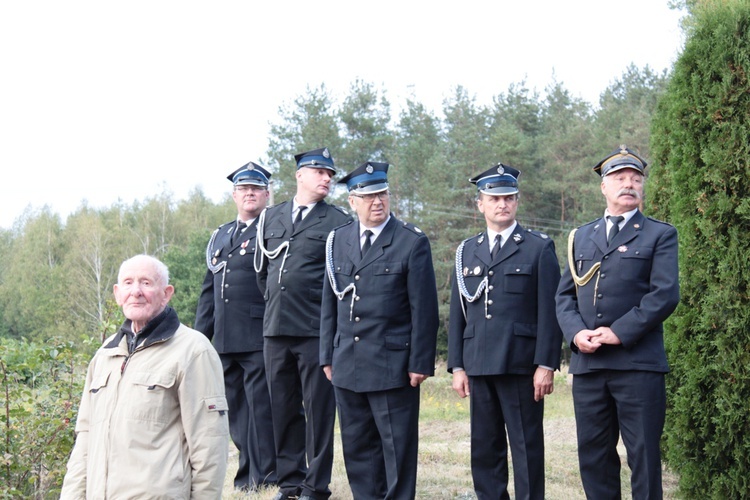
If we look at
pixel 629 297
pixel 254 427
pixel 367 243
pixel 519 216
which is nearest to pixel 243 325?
pixel 254 427

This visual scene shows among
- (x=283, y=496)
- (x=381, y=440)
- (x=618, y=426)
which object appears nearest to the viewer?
(x=618, y=426)

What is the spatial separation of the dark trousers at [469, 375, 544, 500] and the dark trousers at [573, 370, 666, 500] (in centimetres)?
32

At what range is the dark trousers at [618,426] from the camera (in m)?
4.79

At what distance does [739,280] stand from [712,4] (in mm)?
1857

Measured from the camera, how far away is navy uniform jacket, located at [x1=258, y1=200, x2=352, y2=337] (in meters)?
6.03

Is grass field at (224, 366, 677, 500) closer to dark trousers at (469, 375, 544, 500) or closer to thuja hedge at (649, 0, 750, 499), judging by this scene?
dark trousers at (469, 375, 544, 500)

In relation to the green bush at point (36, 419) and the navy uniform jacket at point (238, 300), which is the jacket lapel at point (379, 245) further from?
the green bush at point (36, 419)

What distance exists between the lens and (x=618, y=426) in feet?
16.6

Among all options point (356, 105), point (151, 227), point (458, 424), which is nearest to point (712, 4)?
point (458, 424)

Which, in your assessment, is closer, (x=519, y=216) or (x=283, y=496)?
(x=283, y=496)

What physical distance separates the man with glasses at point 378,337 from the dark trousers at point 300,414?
0.31 metres

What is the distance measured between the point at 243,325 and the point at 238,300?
0.64 feet

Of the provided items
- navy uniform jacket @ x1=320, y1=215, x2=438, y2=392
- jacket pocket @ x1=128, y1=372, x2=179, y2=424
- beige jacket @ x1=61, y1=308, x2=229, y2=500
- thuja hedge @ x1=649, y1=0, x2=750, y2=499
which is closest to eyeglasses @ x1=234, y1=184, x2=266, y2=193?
navy uniform jacket @ x1=320, y1=215, x2=438, y2=392

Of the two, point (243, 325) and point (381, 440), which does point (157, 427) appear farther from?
point (243, 325)
